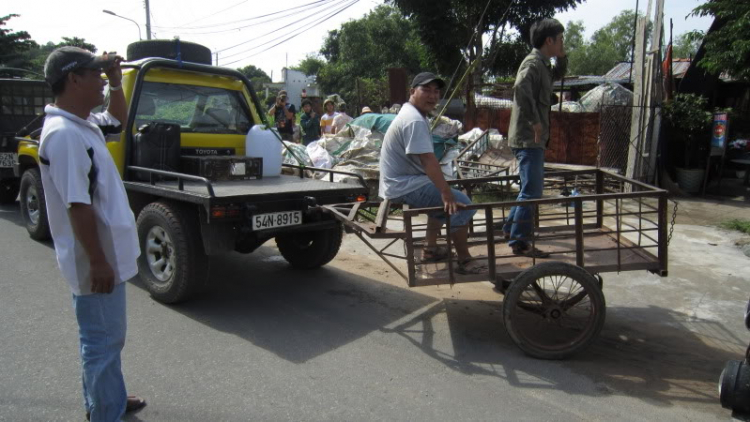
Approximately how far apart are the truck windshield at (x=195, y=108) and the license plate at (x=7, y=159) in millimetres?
3865

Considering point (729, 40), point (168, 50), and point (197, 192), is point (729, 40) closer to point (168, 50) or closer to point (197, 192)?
point (168, 50)

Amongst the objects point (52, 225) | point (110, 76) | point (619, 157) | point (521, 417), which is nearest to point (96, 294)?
point (52, 225)

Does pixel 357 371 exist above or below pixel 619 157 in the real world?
below

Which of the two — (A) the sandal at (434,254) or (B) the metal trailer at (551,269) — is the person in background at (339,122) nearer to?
(B) the metal trailer at (551,269)

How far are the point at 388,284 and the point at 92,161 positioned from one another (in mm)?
3403

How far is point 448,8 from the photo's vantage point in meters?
15.9

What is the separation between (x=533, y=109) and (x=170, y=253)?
321 centimetres

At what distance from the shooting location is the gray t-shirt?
3895 millimetres

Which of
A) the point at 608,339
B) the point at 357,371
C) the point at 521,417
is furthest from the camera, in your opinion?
the point at 608,339

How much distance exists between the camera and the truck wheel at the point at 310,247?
5.38m

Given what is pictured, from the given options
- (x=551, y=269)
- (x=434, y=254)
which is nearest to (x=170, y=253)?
(x=434, y=254)

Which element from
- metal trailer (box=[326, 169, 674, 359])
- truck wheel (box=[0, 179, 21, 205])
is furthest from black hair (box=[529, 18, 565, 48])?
truck wheel (box=[0, 179, 21, 205])

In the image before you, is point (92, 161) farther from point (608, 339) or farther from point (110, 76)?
point (608, 339)

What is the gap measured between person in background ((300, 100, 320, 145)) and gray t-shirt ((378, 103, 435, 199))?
299 inches
